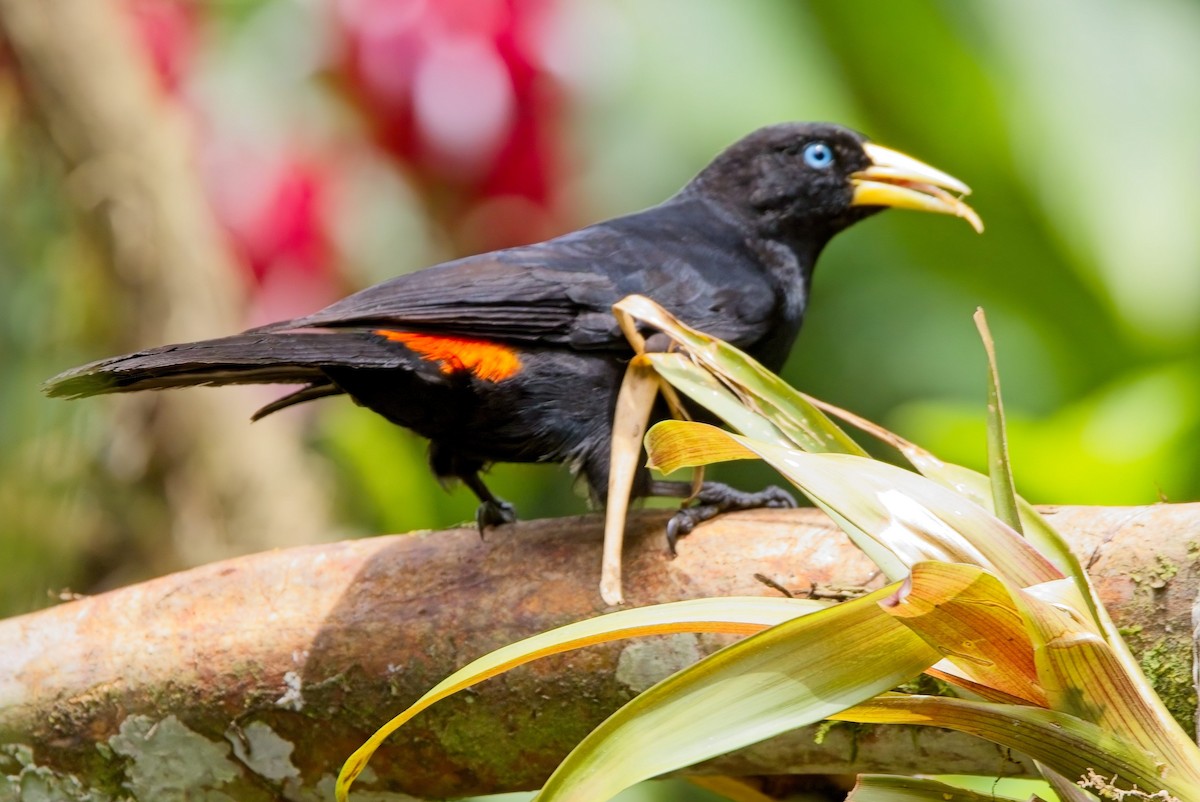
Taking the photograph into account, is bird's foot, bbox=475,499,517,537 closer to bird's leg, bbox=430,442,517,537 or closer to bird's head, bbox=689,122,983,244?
bird's leg, bbox=430,442,517,537

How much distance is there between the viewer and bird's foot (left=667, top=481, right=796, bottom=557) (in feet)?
6.57

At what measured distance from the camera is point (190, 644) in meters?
2.11

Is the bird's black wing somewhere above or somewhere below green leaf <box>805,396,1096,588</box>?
above

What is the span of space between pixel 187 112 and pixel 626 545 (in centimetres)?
271

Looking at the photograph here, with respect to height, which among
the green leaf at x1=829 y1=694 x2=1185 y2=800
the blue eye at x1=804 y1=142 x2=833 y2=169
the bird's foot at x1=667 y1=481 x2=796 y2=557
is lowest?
the bird's foot at x1=667 y1=481 x2=796 y2=557

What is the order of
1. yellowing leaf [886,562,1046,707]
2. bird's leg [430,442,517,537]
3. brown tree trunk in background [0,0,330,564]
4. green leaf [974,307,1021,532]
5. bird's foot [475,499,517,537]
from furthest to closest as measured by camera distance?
brown tree trunk in background [0,0,330,564] < bird's leg [430,442,517,537] < bird's foot [475,499,517,537] < green leaf [974,307,1021,532] < yellowing leaf [886,562,1046,707]

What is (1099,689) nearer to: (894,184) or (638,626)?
(638,626)

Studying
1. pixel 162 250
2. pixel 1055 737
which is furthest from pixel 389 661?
pixel 162 250

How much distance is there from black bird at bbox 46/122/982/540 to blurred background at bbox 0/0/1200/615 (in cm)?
100

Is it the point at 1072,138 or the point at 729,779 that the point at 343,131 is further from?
the point at 729,779

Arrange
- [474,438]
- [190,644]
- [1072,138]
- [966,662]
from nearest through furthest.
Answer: [966,662] < [190,644] < [474,438] < [1072,138]

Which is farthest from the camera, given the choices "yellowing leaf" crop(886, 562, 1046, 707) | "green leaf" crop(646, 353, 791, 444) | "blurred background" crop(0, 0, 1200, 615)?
"blurred background" crop(0, 0, 1200, 615)

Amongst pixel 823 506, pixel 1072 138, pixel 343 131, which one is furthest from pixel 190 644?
pixel 1072 138

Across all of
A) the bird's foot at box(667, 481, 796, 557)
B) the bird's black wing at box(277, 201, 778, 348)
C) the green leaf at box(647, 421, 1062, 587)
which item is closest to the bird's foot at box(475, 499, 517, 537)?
the bird's black wing at box(277, 201, 778, 348)
